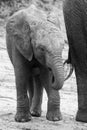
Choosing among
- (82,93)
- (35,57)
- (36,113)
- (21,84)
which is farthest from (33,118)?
(35,57)

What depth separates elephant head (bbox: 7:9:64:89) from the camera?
11.0 feet

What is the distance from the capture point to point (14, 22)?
12.1 ft

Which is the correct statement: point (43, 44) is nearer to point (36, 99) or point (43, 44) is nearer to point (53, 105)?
point (53, 105)

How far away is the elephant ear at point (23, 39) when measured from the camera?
353 centimetres

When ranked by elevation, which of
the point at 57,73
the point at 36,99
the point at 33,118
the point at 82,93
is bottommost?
the point at 33,118

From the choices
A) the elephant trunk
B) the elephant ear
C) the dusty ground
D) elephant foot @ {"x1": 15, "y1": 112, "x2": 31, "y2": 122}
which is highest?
the elephant ear

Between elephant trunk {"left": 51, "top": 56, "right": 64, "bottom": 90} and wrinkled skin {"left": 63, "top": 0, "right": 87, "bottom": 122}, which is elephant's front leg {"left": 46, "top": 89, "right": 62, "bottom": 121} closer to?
wrinkled skin {"left": 63, "top": 0, "right": 87, "bottom": 122}

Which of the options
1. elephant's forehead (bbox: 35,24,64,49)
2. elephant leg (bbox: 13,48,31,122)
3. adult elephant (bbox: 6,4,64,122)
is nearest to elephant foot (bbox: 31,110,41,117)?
adult elephant (bbox: 6,4,64,122)

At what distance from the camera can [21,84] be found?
3.72 m

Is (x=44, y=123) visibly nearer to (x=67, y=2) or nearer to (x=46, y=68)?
(x=46, y=68)

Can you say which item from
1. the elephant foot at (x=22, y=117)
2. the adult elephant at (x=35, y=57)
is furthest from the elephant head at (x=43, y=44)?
the elephant foot at (x=22, y=117)

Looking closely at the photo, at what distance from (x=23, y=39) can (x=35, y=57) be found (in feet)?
0.52

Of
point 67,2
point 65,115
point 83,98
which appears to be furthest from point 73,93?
point 67,2

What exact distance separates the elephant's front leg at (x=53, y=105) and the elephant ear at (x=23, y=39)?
35cm
